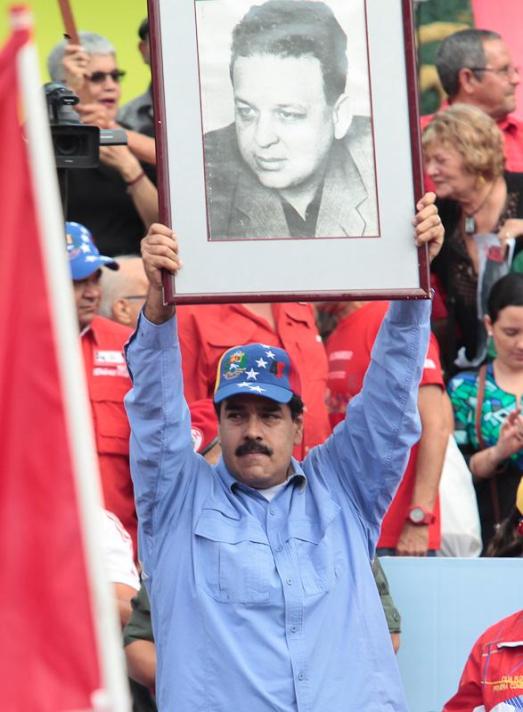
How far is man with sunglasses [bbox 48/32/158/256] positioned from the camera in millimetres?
7758

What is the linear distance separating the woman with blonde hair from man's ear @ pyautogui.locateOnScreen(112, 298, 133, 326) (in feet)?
4.35

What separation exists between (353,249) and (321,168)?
25 centimetres

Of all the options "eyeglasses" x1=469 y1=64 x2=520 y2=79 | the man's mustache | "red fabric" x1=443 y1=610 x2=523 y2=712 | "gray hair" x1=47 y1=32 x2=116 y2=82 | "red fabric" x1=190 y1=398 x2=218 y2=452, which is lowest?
"red fabric" x1=443 y1=610 x2=523 y2=712

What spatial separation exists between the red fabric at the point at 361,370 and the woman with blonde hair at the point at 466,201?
1.85 ft

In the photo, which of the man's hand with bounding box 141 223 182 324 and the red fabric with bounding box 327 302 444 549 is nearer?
the man's hand with bounding box 141 223 182 324

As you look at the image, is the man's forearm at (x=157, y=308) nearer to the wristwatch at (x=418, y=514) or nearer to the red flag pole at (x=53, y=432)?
the red flag pole at (x=53, y=432)

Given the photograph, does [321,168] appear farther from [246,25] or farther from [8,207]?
[8,207]

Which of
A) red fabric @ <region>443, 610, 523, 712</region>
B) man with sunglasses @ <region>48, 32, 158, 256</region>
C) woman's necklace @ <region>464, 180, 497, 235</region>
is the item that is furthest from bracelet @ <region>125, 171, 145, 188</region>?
red fabric @ <region>443, 610, 523, 712</region>

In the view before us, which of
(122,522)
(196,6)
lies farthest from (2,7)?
(196,6)

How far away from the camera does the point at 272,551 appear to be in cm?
492

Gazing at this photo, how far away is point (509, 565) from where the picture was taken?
19.9 feet

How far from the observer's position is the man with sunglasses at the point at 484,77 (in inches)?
310

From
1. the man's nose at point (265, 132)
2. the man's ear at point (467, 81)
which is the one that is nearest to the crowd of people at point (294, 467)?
the man's nose at point (265, 132)

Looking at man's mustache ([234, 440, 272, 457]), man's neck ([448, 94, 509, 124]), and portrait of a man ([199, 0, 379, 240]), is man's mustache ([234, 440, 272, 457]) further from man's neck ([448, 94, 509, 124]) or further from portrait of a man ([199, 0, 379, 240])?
man's neck ([448, 94, 509, 124])
